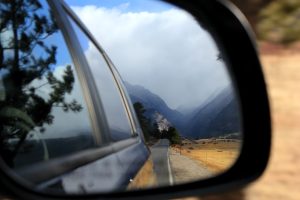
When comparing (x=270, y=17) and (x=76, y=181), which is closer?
(x=76, y=181)

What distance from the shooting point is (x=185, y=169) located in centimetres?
255

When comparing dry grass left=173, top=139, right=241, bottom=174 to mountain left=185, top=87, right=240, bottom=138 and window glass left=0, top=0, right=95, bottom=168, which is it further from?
window glass left=0, top=0, right=95, bottom=168

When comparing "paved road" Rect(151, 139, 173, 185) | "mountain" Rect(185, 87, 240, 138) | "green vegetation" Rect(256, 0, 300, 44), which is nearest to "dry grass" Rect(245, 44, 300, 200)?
"green vegetation" Rect(256, 0, 300, 44)

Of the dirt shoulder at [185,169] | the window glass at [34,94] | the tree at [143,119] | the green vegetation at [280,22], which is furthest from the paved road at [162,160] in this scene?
the green vegetation at [280,22]

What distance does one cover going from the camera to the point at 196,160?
2.71 metres

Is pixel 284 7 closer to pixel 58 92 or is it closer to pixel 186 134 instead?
pixel 186 134

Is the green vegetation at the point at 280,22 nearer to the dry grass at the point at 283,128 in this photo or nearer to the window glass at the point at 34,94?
the dry grass at the point at 283,128

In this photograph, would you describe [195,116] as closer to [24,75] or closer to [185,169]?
[185,169]

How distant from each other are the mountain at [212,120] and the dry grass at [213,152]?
0.04 metres

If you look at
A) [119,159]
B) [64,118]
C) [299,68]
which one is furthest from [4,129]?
[299,68]

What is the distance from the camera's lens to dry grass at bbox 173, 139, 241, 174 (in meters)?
2.33

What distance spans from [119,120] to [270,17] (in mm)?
887

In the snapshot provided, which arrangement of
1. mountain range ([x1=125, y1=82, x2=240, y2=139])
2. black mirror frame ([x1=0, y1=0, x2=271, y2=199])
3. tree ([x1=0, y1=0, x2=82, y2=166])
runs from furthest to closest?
mountain range ([x1=125, y1=82, x2=240, y2=139]) < tree ([x1=0, y1=0, x2=82, y2=166]) < black mirror frame ([x1=0, y1=0, x2=271, y2=199])

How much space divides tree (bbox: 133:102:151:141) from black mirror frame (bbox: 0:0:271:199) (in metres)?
0.71
